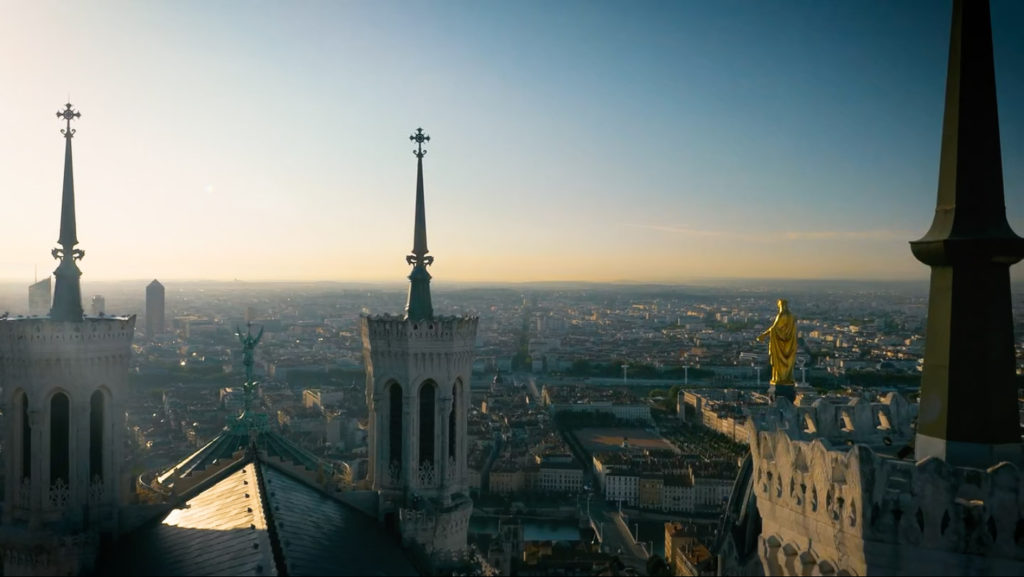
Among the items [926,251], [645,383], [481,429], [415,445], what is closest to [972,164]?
[926,251]

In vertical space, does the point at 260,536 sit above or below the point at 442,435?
below

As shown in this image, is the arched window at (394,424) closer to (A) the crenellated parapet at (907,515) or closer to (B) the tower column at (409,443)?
(B) the tower column at (409,443)

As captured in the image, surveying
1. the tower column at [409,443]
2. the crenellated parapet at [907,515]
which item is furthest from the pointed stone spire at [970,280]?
the tower column at [409,443]

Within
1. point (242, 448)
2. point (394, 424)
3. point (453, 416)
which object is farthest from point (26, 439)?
point (453, 416)

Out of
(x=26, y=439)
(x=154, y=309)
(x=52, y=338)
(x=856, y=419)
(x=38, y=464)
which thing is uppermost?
(x=52, y=338)

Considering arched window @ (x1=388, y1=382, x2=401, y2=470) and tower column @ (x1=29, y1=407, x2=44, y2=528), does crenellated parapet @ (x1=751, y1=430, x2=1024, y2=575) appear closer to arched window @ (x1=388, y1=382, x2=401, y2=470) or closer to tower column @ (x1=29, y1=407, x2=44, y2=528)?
arched window @ (x1=388, y1=382, x2=401, y2=470)

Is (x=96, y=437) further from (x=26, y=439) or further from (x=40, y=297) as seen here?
(x=40, y=297)
